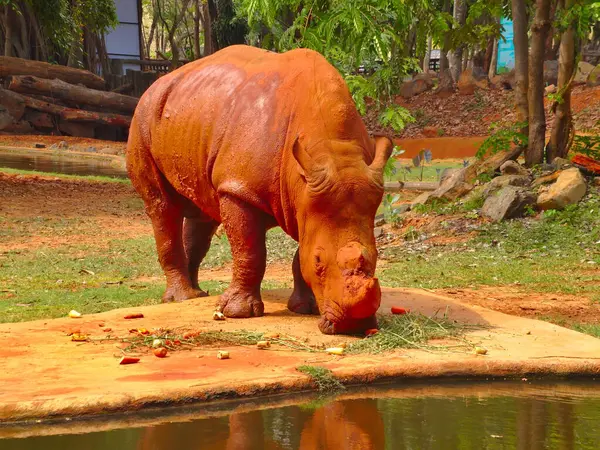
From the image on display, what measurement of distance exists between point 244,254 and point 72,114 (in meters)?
26.9

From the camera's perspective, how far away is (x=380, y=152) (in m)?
7.22

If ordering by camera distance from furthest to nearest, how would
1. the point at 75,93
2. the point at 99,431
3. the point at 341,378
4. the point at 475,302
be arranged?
the point at 75,93 < the point at 475,302 < the point at 341,378 < the point at 99,431

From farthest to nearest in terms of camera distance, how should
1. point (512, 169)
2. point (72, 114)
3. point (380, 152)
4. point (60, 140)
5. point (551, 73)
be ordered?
1. point (551, 73)
2. point (72, 114)
3. point (60, 140)
4. point (512, 169)
5. point (380, 152)

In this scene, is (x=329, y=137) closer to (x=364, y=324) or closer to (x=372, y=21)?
(x=364, y=324)

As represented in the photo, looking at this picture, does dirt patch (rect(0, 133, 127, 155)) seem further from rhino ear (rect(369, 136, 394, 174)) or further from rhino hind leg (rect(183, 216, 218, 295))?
rhino ear (rect(369, 136, 394, 174))

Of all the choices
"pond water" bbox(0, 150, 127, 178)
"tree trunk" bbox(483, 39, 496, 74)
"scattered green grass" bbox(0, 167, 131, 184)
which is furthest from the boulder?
"scattered green grass" bbox(0, 167, 131, 184)

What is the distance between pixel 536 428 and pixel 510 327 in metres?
2.27

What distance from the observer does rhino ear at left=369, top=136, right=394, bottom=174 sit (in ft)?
22.9

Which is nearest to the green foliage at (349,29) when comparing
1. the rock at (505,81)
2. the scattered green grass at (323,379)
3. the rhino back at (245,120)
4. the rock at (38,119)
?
the rhino back at (245,120)

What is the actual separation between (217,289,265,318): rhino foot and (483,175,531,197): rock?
24.8 ft

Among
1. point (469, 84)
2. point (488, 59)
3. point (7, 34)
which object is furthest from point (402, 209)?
point (488, 59)

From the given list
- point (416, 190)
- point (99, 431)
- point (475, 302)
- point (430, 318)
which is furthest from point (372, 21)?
point (416, 190)

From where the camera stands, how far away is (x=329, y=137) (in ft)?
23.2

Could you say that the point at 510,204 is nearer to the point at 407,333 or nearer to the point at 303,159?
the point at 407,333
